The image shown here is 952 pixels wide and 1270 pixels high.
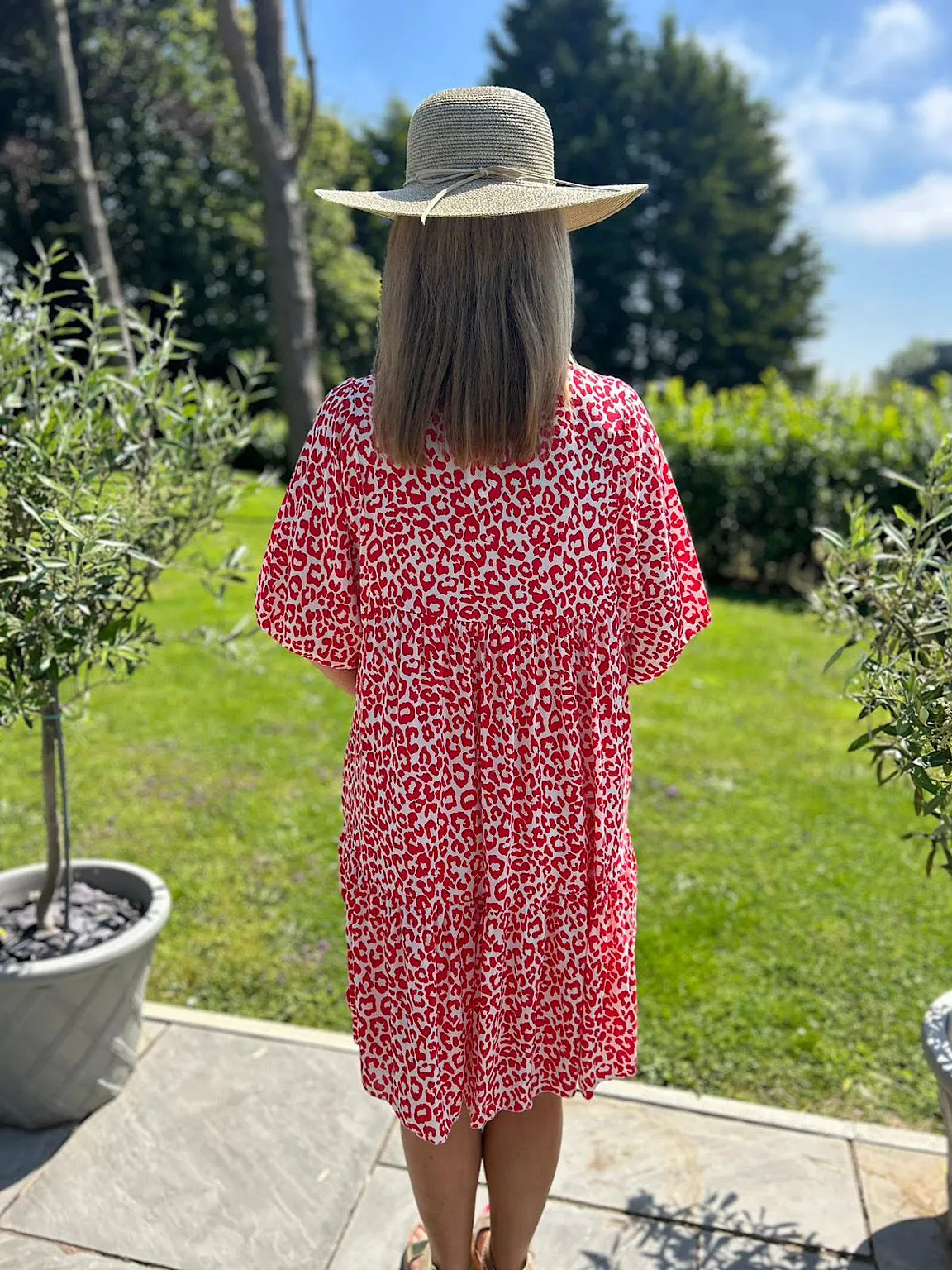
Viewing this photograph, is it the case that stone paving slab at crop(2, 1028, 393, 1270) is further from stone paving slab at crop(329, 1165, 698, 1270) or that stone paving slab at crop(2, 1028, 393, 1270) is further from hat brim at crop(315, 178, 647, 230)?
hat brim at crop(315, 178, 647, 230)

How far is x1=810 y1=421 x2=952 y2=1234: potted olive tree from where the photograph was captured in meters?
1.63

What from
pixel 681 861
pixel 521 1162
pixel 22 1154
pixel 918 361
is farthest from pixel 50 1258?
pixel 918 361

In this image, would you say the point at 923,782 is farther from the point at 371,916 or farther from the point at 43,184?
the point at 43,184

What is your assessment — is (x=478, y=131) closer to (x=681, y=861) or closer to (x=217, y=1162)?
(x=217, y=1162)

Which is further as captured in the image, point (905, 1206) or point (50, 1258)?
point (905, 1206)

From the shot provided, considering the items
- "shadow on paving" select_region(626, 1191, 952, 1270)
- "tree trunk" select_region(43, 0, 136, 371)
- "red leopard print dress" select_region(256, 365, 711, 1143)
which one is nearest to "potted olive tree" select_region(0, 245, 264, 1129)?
"red leopard print dress" select_region(256, 365, 711, 1143)

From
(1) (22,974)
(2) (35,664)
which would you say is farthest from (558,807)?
(1) (22,974)

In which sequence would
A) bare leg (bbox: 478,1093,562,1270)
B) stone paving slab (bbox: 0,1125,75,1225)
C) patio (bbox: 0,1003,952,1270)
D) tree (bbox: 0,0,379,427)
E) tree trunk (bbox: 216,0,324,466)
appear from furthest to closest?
1. tree (bbox: 0,0,379,427)
2. tree trunk (bbox: 216,0,324,466)
3. stone paving slab (bbox: 0,1125,75,1225)
4. patio (bbox: 0,1003,952,1270)
5. bare leg (bbox: 478,1093,562,1270)

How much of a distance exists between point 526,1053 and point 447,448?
1079 mm

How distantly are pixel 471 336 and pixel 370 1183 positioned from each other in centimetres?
189

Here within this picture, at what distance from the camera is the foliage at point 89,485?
6.63ft

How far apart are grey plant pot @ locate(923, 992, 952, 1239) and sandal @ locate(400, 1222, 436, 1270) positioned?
1.05m

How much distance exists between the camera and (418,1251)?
6.59 ft

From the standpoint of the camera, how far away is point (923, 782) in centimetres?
157
